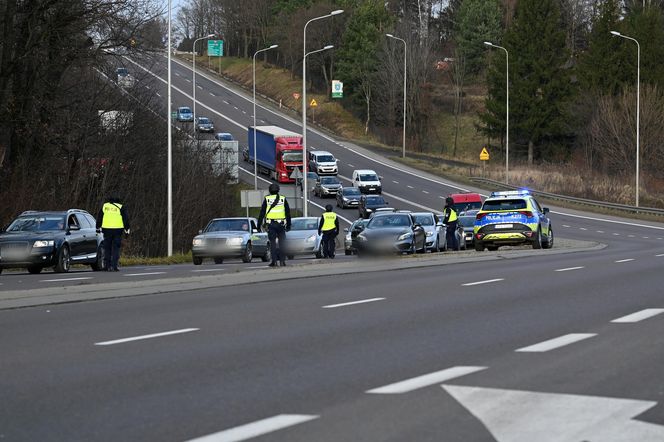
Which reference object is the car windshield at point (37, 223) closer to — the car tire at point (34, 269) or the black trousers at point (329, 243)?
the car tire at point (34, 269)

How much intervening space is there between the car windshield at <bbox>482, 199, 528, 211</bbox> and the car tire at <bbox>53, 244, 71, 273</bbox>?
13087mm

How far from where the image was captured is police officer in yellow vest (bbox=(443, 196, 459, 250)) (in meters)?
38.0

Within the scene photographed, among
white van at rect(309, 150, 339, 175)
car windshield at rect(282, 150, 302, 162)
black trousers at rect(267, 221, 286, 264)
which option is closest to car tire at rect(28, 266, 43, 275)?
→ black trousers at rect(267, 221, 286, 264)

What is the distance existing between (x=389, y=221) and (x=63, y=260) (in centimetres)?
1228

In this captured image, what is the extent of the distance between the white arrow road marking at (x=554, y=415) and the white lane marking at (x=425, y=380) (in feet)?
0.82

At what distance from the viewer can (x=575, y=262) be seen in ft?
87.7

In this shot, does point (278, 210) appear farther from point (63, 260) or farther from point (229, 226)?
point (229, 226)

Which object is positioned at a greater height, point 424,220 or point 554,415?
point 424,220

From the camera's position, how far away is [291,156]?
81.2 meters

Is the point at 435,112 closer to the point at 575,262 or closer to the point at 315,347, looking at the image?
the point at 575,262

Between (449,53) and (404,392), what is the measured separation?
446ft

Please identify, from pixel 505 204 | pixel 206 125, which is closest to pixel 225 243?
pixel 505 204

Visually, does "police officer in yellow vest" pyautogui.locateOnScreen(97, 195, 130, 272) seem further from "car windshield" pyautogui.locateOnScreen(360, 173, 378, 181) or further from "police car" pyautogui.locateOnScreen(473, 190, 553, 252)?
"car windshield" pyautogui.locateOnScreen(360, 173, 378, 181)

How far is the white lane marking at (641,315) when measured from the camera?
43.8 ft
